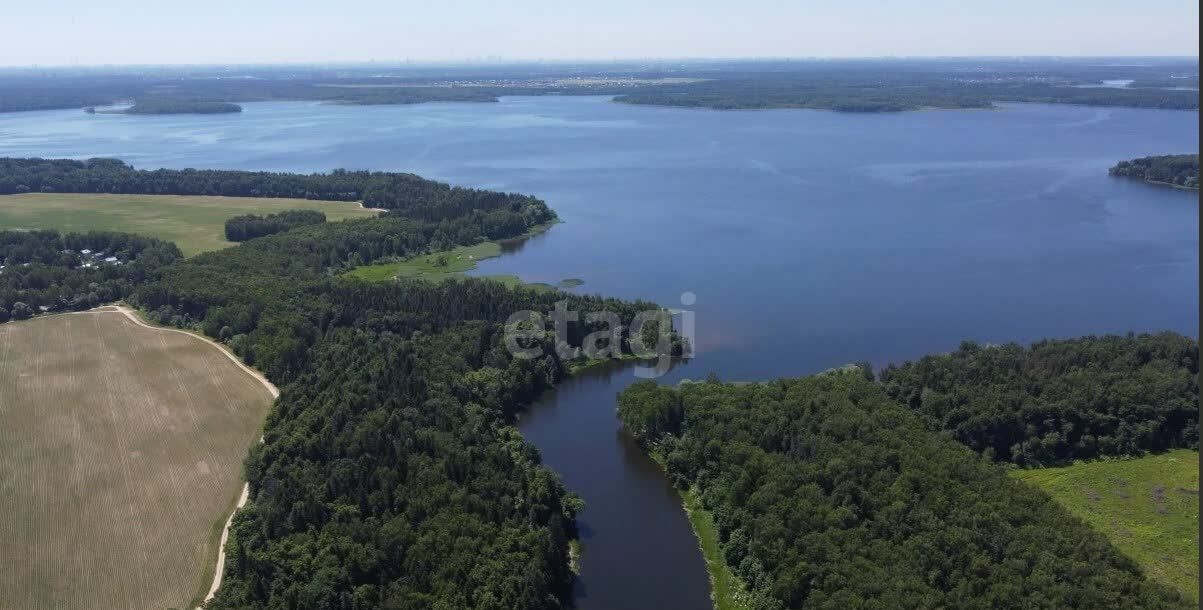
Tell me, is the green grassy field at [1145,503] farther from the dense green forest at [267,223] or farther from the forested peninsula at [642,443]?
the dense green forest at [267,223]

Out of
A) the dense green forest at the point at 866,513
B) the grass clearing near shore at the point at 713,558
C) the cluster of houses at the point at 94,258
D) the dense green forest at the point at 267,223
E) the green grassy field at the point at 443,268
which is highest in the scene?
the dense green forest at the point at 267,223

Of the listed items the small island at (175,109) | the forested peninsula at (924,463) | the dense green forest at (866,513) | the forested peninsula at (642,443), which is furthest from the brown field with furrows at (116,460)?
the small island at (175,109)

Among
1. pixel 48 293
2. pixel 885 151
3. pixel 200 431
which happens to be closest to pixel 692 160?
pixel 885 151

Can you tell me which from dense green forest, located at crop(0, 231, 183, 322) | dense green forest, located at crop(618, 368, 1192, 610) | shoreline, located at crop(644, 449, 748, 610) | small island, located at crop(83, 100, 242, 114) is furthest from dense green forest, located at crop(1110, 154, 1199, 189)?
small island, located at crop(83, 100, 242, 114)

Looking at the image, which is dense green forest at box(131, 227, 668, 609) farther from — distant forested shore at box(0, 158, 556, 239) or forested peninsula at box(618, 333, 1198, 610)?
distant forested shore at box(0, 158, 556, 239)

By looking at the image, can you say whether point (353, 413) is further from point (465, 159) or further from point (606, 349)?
point (465, 159)

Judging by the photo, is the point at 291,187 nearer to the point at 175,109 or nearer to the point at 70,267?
the point at 70,267
